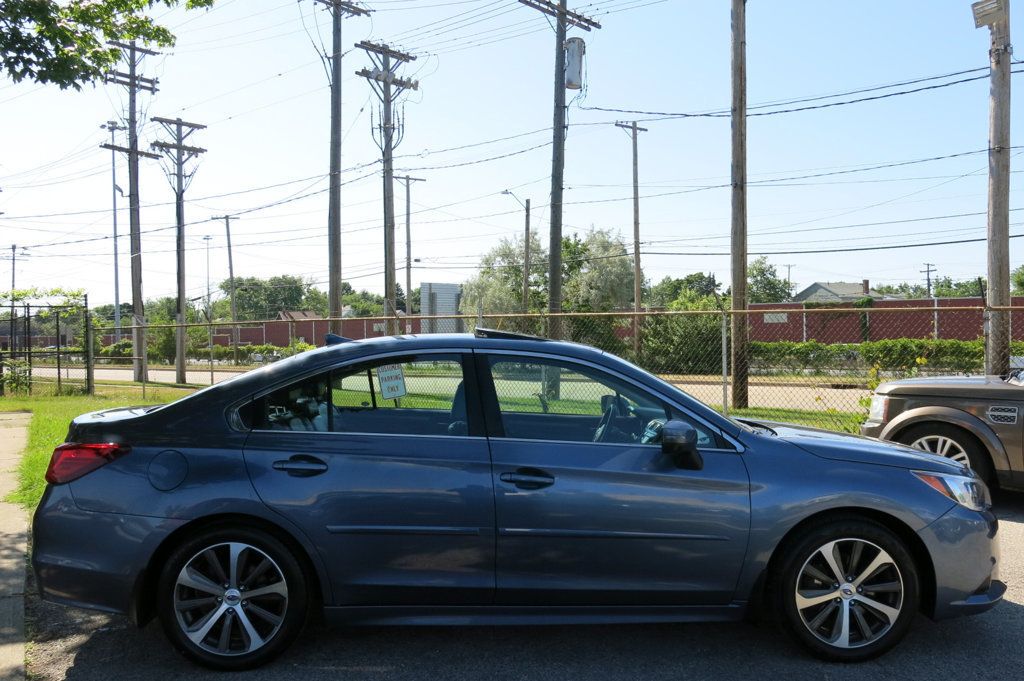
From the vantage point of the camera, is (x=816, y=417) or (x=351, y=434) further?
(x=816, y=417)

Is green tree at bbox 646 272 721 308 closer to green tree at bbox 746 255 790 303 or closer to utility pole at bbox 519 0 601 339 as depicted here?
green tree at bbox 746 255 790 303

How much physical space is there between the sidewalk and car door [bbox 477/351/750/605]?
7.72 ft

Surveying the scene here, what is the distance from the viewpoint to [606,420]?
4199 mm

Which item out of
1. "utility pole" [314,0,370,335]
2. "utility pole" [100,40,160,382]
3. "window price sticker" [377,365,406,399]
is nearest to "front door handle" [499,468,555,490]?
"window price sticker" [377,365,406,399]

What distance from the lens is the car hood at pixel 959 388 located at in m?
6.82

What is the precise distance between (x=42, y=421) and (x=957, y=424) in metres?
12.9

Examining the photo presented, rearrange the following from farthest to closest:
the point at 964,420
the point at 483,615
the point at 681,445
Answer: the point at 964,420, the point at 483,615, the point at 681,445

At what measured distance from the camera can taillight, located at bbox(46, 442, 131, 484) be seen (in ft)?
12.4

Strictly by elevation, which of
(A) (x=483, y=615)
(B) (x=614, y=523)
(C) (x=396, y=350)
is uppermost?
(C) (x=396, y=350)

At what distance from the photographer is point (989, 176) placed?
1160cm

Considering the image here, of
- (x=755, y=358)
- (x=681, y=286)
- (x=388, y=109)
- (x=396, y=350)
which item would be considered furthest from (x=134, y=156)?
(x=681, y=286)

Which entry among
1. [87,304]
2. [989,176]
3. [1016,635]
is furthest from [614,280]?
[1016,635]

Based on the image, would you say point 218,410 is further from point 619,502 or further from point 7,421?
point 7,421

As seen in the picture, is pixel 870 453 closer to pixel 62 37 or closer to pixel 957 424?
pixel 957 424
